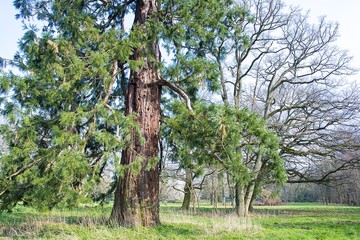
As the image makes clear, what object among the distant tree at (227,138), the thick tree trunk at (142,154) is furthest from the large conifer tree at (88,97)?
the distant tree at (227,138)

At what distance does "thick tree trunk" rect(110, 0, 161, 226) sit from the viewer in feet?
21.3

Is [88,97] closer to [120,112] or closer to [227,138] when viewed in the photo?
[120,112]

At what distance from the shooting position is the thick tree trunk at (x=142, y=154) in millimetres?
6500

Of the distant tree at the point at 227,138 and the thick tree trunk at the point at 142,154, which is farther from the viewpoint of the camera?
the thick tree trunk at the point at 142,154

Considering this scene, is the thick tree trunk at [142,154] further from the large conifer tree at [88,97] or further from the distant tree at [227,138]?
the distant tree at [227,138]

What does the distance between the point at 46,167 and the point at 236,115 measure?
11.9 feet

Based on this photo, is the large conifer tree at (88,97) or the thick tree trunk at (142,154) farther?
the thick tree trunk at (142,154)

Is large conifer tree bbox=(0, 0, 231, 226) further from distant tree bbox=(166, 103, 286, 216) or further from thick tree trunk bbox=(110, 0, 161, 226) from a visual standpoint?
distant tree bbox=(166, 103, 286, 216)

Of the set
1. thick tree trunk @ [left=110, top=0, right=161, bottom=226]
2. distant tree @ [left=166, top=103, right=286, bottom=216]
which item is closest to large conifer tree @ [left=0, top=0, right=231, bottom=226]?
thick tree trunk @ [left=110, top=0, right=161, bottom=226]

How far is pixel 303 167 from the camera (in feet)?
50.6

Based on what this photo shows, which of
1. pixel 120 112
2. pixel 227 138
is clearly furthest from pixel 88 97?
pixel 227 138

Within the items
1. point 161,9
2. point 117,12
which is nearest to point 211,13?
point 161,9

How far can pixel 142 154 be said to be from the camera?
21.9 feet

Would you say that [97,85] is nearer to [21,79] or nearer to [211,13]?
[21,79]
